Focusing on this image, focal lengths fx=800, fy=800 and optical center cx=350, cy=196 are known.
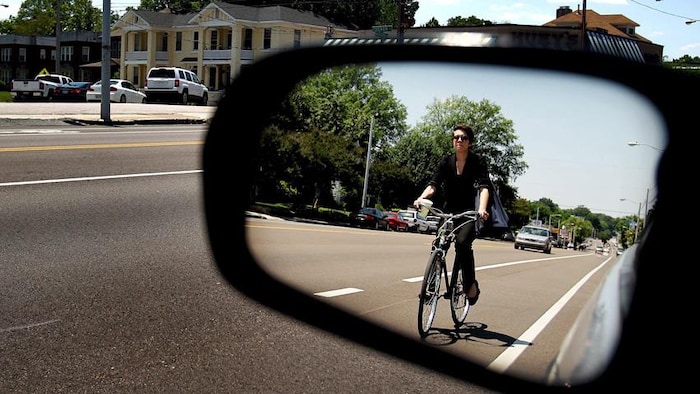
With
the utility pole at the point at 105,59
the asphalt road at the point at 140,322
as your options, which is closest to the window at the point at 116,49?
the utility pole at the point at 105,59

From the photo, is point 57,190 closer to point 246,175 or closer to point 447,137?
point 246,175

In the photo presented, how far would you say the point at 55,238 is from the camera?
8.09 m

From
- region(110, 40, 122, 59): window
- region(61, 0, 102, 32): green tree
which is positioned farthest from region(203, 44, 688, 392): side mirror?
region(61, 0, 102, 32): green tree

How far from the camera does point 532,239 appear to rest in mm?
1689

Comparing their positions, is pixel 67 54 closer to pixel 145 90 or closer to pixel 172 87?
pixel 145 90

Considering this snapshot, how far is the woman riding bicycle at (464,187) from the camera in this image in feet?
5.65

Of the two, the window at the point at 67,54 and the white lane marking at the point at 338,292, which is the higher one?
the window at the point at 67,54

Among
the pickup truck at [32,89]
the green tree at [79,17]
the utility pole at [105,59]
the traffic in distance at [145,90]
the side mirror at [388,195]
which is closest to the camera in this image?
the side mirror at [388,195]

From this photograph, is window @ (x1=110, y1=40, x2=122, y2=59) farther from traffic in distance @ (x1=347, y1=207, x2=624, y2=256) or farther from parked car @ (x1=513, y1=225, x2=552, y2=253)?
parked car @ (x1=513, y1=225, x2=552, y2=253)

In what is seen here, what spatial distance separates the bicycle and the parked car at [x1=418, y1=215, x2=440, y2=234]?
0.01m

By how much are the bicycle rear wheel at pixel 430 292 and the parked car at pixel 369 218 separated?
271 millimetres

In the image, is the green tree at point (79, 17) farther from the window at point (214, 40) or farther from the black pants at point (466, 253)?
the black pants at point (466, 253)

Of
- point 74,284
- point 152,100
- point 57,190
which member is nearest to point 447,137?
point 74,284

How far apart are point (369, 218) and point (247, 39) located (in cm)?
7314
